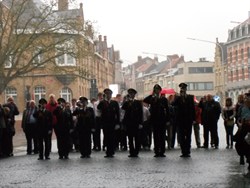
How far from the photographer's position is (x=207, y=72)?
13025 cm

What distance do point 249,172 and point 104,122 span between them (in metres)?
6.46

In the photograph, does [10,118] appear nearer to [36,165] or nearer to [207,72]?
[36,165]

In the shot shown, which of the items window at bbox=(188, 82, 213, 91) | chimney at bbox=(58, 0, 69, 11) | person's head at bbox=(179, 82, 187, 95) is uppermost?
chimney at bbox=(58, 0, 69, 11)

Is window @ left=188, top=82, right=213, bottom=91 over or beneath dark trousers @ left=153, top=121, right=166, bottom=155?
over

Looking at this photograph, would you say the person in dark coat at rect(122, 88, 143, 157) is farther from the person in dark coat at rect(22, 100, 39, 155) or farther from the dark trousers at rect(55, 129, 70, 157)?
the person in dark coat at rect(22, 100, 39, 155)

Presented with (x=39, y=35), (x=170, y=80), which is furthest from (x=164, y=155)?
(x=170, y=80)

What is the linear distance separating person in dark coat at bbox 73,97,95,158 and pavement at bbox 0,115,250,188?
0.39m

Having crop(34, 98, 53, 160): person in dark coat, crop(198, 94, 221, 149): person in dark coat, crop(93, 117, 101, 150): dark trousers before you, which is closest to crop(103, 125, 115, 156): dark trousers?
crop(34, 98, 53, 160): person in dark coat

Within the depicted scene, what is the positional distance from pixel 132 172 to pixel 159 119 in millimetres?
4081

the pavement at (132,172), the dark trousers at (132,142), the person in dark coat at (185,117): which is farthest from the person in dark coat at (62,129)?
the person in dark coat at (185,117)

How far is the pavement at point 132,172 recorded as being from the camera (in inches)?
457

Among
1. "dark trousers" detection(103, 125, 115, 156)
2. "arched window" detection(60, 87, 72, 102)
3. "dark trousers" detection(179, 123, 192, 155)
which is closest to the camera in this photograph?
"dark trousers" detection(179, 123, 192, 155)

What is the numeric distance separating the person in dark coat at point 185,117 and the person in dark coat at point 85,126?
8.51ft

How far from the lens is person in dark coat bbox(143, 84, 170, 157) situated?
17.2 meters
